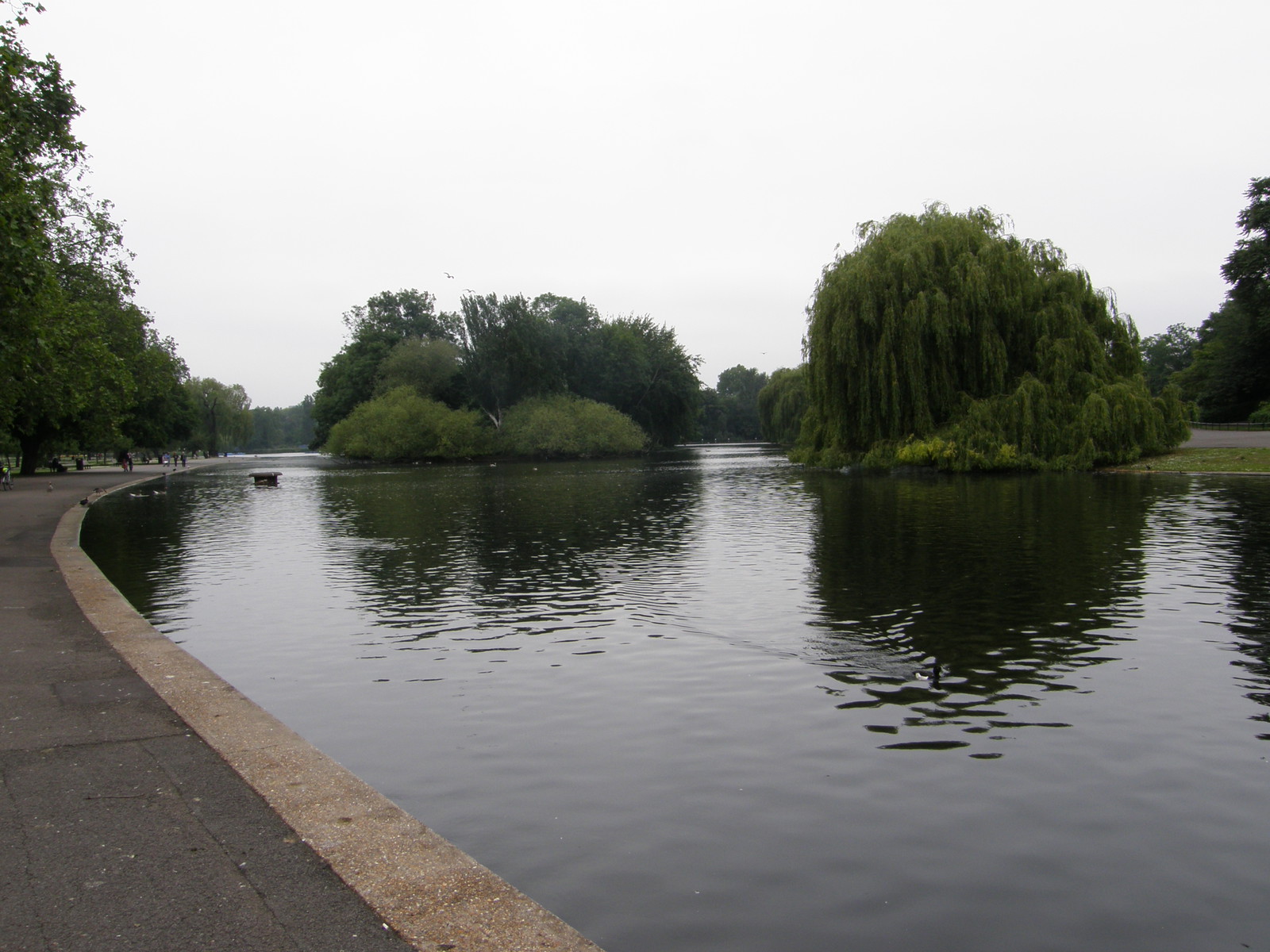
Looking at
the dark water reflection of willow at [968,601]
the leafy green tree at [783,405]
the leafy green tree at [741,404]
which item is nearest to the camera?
the dark water reflection of willow at [968,601]

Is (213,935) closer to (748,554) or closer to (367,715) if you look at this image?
(367,715)

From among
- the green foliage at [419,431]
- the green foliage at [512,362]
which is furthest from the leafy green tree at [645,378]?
the green foliage at [419,431]

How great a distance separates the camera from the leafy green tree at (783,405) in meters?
83.0

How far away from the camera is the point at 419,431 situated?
86.8m

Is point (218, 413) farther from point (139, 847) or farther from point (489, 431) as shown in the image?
point (139, 847)

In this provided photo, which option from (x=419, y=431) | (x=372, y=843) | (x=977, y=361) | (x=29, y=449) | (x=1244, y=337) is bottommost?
(x=372, y=843)

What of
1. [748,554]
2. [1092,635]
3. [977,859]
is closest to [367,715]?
[977,859]

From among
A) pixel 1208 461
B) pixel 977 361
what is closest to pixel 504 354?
pixel 977 361

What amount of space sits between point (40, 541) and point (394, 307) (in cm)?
10550

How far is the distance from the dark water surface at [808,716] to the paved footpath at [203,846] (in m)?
0.77

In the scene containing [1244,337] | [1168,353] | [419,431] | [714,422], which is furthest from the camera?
[714,422]

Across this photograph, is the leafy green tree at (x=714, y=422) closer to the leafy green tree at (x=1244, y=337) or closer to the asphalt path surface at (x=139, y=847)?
the leafy green tree at (x=1244, y=337)

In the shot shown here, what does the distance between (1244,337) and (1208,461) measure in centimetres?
3961

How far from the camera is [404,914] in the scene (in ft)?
12.7
